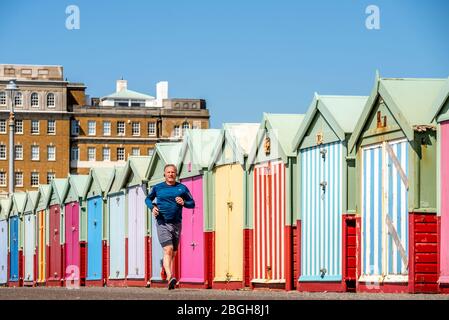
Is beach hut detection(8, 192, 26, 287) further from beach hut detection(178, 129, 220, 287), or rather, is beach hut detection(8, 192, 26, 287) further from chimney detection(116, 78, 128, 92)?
chimney detection(116, 78, 128, 92)

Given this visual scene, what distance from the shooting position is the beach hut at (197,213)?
98.2 feet

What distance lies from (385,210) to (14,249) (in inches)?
1451

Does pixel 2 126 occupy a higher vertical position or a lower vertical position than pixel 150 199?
higher

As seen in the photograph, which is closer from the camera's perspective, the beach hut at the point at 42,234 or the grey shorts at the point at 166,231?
the grey shorts at the point at 166,231

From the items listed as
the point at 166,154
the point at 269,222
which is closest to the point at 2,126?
the point at 166,154

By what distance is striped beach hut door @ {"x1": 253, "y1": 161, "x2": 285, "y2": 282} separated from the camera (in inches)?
1017

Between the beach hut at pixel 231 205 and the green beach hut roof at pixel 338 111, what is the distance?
3.91 metres

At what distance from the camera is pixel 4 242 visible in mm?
58906

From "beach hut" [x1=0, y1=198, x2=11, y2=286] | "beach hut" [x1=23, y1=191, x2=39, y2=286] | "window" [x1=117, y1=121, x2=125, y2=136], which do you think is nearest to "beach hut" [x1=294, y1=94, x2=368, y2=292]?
"beach hut" [x1=23, y1=191, x2=39, y2=286]

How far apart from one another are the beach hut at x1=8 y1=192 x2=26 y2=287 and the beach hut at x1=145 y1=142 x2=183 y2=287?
2024 centimetres

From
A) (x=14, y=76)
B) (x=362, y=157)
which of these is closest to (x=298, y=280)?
(x=362, y=157)

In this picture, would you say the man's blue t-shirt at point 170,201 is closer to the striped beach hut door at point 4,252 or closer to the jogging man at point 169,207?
the jogging man at point 169,207

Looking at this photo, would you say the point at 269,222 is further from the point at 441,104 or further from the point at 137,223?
the point at 137,223

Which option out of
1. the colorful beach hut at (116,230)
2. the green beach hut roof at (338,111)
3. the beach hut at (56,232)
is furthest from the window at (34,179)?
the green beach hut roof at (338,111)
